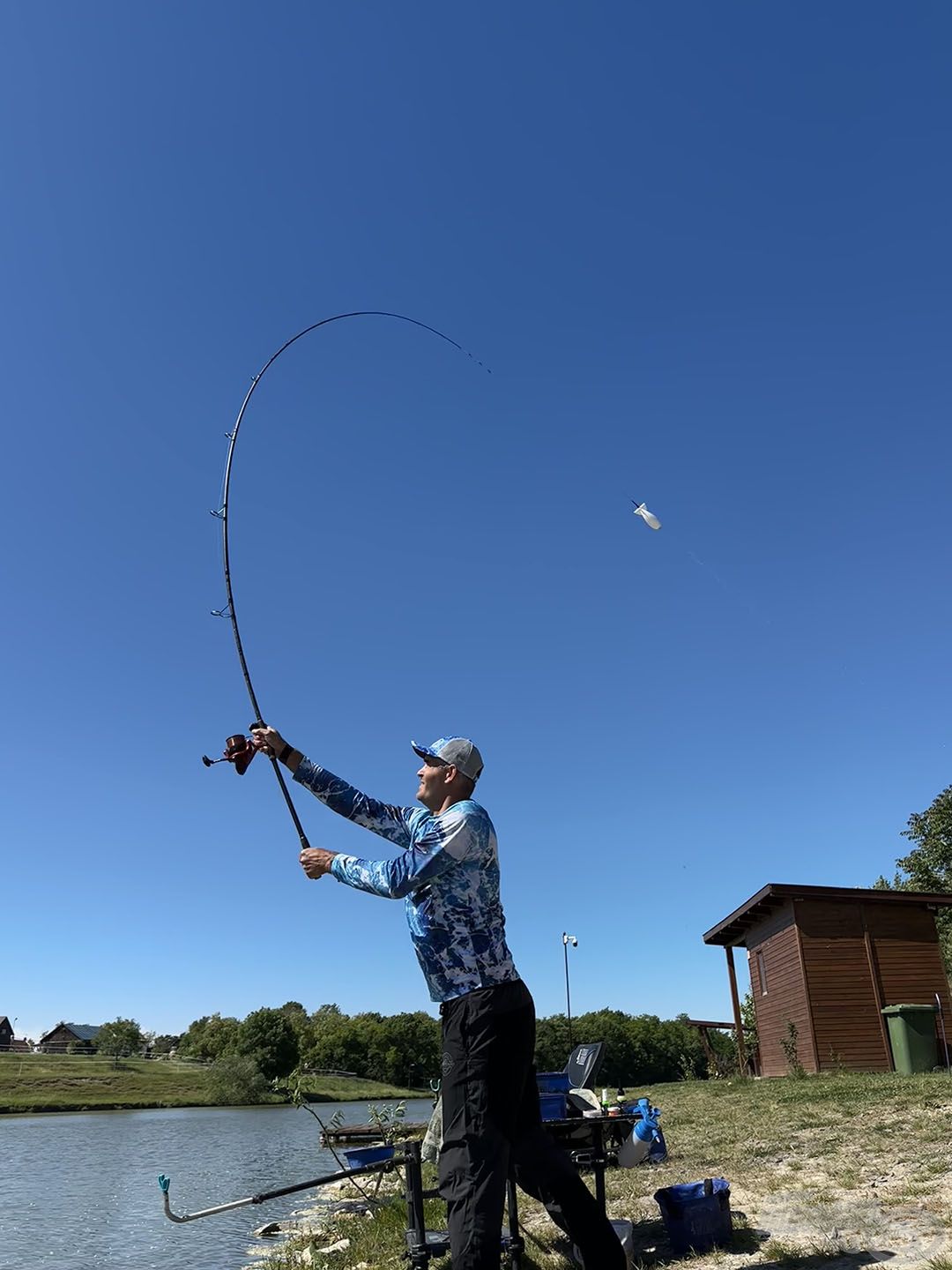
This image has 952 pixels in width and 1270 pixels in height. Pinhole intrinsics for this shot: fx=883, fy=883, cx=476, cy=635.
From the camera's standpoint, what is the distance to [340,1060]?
9156 centimetres

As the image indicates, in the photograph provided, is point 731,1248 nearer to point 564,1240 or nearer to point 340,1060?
point 564,1240

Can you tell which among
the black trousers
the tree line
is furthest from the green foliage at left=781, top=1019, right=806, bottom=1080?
the tree line

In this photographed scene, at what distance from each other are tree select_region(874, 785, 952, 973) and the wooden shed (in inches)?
1086

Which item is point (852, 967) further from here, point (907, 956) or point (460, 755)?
point (460, 755)

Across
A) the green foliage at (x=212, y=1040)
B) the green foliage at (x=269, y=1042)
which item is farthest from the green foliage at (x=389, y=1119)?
the green foliage at (x=212, y=1040)

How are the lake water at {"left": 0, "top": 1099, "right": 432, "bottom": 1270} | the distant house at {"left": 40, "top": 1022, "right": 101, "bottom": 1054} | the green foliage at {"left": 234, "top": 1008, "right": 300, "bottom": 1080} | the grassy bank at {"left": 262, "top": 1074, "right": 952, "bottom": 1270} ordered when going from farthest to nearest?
the distant house at {"left": 40, "top": 1022, "right": 101, "bottom": 1054} → the green foliage at {"left": 234, "top": 1008, "right": 300, "bottom": 1080} → the lake water at {"left": 0, "top": 1099, "right": 432, "bottom": 1270} → the grassy bank at {"left": 262, "top": 1074, "right": 952, "bottom": 1270}

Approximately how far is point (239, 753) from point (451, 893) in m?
1.41

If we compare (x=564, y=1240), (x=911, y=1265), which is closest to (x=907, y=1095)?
(x=564, y=1240)

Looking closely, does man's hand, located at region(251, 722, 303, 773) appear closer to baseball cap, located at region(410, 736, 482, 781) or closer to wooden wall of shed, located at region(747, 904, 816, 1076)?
baseball cap, located at region(410, 736, 482, 781)

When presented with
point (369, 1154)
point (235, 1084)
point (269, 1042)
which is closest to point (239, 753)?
point (369, 1154)

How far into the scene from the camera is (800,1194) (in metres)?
5.50

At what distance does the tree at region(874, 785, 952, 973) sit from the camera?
146 ft

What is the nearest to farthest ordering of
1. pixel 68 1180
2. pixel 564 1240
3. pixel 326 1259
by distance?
pixel 564 1240, pixel 326 1259, pixel 68 1180

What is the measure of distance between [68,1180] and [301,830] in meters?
17.5
